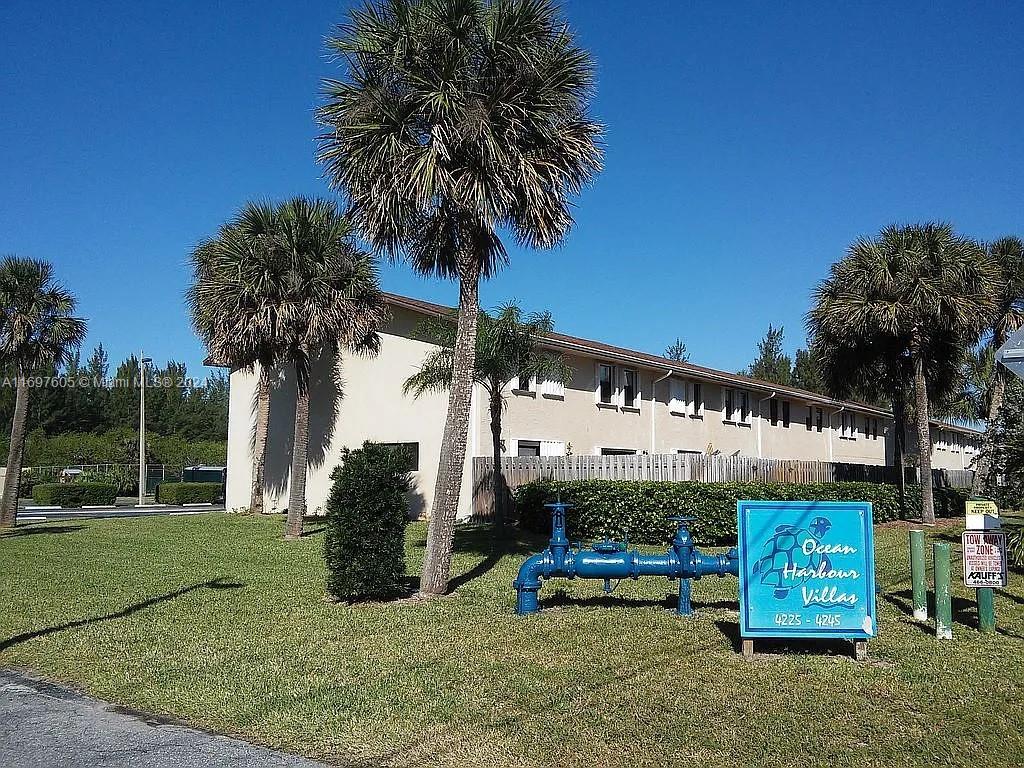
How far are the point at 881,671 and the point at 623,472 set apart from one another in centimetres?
1423

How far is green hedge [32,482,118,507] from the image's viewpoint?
41.7 metres

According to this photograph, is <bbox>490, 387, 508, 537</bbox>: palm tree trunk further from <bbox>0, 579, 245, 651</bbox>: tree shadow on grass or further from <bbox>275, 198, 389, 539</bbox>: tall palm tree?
<bbox>0, 579, 245, 651</bbox>: tree shadow on grass

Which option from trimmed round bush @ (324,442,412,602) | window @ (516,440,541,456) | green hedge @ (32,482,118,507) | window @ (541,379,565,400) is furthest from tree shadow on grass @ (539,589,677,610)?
green hedge @ (32,482,118,507)

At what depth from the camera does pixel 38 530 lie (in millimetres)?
24219

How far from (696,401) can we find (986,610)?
23.9 metres

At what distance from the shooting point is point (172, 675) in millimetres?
8195

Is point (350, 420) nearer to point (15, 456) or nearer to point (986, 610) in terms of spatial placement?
point (15, 456)

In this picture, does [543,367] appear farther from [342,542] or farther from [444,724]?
[444,724]

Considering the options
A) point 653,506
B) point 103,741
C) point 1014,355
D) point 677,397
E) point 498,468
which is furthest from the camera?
point 677,397

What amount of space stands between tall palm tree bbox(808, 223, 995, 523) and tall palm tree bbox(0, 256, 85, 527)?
20835 mm

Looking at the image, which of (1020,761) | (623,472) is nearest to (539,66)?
(1020,761)

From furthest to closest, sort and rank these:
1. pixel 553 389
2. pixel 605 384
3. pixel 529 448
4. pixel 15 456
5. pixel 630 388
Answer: pixel 630 388 → pixel 605 384 → pixel 553 389 → pixel 529 448 → pixel 15 456

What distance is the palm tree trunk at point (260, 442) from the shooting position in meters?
28.6

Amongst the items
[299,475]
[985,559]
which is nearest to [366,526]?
[985,559]
